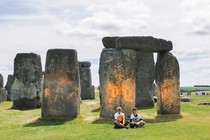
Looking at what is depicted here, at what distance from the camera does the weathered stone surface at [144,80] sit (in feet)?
107

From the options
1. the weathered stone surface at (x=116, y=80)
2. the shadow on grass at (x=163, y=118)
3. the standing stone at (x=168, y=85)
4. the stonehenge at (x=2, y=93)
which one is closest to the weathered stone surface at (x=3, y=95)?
the stonehenge at (x=2, y=93)

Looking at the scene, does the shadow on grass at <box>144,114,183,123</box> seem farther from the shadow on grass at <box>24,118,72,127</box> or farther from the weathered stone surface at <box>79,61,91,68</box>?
the weathered stone surface at <box>79,61,91,68</box>

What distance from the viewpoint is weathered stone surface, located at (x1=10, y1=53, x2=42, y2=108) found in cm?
3356

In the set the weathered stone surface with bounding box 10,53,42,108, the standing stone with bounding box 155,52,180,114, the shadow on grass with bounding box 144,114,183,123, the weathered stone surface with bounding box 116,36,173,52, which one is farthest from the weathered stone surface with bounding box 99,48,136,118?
the weathered stone surface with bounding box 10,53,42,108

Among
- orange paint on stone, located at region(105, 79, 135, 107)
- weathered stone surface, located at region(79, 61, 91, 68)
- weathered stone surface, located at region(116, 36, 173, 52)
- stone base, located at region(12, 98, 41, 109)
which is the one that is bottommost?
stone base, located at region(12, 98, 41, 109)

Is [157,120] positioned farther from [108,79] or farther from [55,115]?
[55,115]

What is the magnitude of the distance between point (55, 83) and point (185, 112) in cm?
951

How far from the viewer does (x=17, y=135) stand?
19.0 m

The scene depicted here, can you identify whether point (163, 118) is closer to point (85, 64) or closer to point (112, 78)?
point (112, 78)

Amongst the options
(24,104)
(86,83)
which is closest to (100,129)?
(24,104)

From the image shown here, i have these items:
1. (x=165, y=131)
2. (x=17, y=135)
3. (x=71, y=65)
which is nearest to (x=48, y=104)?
(x=71, y=65)

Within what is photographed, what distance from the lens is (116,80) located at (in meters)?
23.6

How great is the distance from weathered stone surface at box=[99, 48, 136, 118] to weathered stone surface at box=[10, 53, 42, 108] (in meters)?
11.4

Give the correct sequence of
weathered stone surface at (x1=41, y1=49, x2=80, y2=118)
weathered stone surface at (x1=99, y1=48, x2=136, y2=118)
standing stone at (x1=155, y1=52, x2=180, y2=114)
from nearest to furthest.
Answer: weathered stone surface at (x1=99, y1=48, x2=136, y2=118), weathered stone surface at (x1=41, y1=49, x2=80, y2=118), standing stone at (x1=155, y1=52, x2=180, y2=114)
